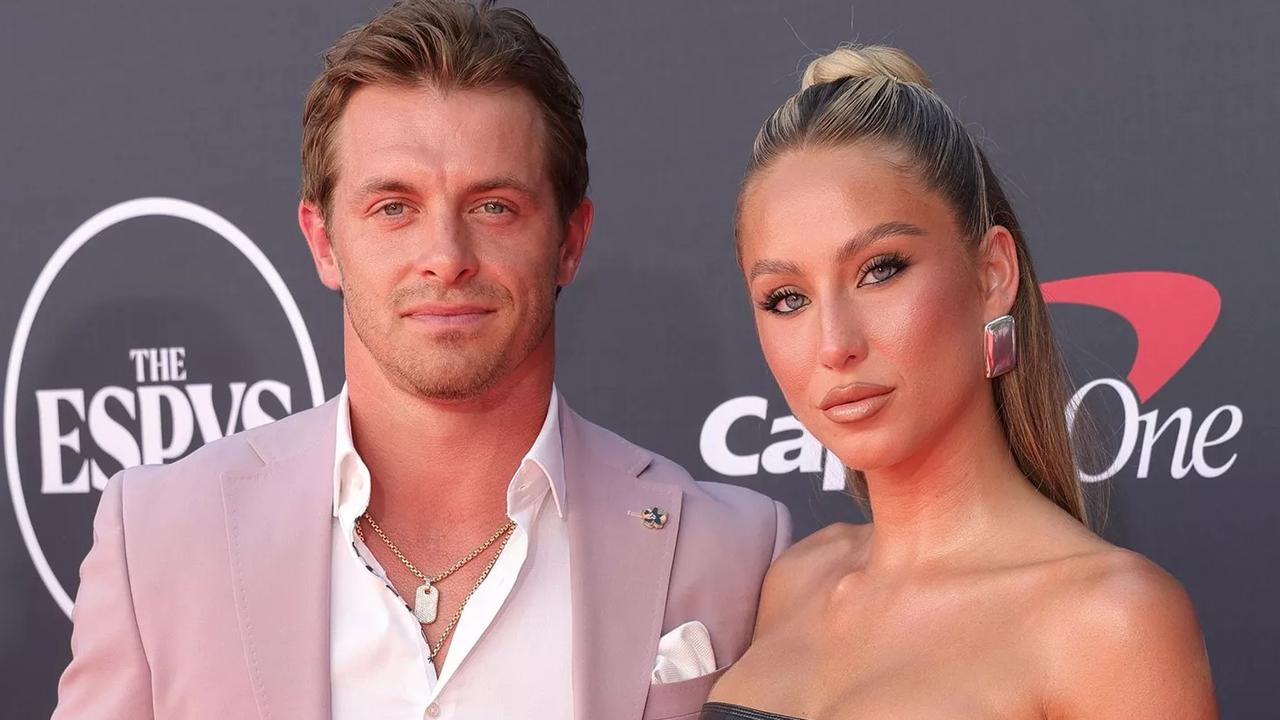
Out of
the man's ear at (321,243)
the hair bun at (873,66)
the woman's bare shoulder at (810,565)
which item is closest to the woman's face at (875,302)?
the hair bun at (873,66)

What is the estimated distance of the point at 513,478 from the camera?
2.49 metres

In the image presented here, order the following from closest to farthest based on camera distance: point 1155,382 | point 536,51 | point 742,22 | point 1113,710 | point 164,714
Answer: point 1113,710
point 164,714
point 536,51
point 1155,382
point 742,22

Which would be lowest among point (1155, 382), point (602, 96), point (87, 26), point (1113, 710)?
point (1113, 710)

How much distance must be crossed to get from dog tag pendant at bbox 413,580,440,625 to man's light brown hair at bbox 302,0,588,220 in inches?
27.5

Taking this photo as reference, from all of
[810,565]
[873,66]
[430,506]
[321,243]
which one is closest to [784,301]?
[873,66]

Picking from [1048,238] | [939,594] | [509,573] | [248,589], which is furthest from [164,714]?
[1048,238]

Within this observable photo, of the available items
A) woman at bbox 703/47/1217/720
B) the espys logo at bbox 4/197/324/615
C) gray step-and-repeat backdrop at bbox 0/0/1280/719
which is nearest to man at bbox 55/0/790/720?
woman at bbox 703/47/1217/720

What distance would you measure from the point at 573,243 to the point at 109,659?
1.08 meters

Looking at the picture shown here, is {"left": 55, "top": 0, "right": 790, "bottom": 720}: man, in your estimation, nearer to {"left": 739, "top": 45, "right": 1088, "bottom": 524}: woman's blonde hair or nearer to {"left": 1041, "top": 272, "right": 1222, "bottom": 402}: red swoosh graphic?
{"left": 739, "top": 45, "right": 1088, "bottom": 524}: woman's blonde hair

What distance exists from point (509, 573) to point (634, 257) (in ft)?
3.89

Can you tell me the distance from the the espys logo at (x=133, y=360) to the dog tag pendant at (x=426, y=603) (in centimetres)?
133

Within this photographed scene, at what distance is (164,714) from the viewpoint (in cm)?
227

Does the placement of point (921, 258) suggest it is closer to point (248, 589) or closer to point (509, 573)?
point (509, 573)

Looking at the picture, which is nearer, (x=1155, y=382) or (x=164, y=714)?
(x=164, y=714)
